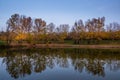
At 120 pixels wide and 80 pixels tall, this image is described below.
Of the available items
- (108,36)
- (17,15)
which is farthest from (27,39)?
(108,36)

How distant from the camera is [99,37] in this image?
225 feet

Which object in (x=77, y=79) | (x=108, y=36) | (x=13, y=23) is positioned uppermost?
(x=13, y=23)

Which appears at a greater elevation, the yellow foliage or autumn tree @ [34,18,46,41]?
autumn tree @ [34,18,46,41]

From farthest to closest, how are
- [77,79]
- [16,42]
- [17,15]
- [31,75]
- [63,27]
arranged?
[63,27] < [17,15] < [16,42] < [31,75] < [77,79]

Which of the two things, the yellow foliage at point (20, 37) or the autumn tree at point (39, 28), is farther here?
the autumn tree at point (39, 28)

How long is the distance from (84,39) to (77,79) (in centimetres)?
5639

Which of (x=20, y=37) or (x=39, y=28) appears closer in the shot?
(x=20, y=37)

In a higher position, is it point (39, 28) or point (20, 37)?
point (39, 28)

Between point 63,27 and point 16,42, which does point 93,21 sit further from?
point 16,42

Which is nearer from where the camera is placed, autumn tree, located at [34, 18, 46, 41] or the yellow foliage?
the yellow foliage

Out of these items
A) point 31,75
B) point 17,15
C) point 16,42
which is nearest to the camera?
point 31,75

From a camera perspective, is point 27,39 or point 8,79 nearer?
point 8,79

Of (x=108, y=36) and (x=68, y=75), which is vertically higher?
(x=108, y=36)

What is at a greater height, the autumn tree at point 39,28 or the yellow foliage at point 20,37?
the autumn tree at point 39,28
